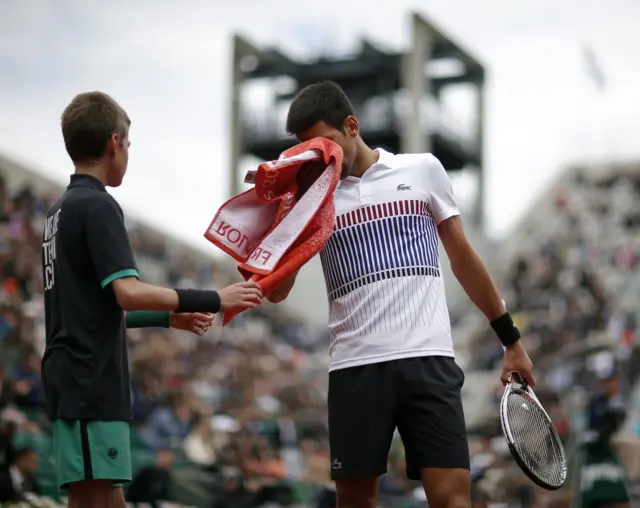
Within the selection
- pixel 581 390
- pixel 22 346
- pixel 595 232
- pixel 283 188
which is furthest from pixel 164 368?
pixel 595 232

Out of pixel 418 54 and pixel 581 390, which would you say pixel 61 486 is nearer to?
pixel 581 390

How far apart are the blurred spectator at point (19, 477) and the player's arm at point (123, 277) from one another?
4679 millimetres

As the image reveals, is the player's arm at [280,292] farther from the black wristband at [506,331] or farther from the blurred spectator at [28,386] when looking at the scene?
the blurred spectator at [28,386]

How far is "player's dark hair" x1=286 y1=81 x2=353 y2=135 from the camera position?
4.45 meters

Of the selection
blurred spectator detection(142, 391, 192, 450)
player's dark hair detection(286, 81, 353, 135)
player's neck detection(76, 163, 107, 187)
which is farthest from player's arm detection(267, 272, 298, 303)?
blurred spectator detection(142, 391, 192, 450)

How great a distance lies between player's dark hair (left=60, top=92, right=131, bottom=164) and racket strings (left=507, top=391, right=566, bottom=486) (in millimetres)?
1741

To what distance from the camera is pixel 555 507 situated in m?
9.34

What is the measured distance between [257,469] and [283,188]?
275 inches

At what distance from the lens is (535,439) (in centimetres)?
445

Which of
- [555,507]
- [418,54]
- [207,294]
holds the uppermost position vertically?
[418,54]

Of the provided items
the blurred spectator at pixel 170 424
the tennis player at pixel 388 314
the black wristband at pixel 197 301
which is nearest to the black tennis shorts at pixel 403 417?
the tennis player at pixel 388 314

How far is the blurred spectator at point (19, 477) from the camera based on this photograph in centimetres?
812

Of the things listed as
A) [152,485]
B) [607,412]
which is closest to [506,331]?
[152,485]

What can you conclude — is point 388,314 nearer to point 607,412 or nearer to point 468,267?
point 468,267
